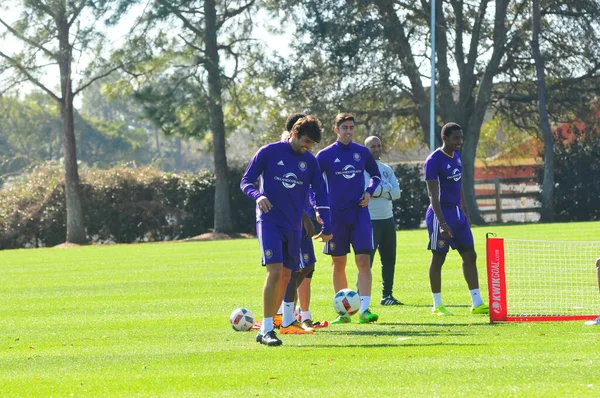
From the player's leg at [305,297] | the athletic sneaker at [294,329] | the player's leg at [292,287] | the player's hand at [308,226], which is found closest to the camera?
the player's leg at [292,287]

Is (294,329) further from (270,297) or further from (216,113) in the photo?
(216,113)

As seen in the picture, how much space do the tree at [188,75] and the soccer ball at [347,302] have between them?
3045 centimetres

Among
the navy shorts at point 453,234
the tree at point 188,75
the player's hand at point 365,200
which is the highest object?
the tree at point 188,75

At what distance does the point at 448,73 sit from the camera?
43.6 metres

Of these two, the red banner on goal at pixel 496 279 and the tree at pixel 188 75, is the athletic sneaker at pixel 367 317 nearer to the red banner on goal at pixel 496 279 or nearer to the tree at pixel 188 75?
the red banner on goal at pixel 496 279

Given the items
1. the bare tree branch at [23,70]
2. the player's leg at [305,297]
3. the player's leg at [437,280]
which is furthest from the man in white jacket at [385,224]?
the bare tree branch at [23,70]

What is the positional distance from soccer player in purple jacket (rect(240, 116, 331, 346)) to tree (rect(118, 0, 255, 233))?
31.2 metres

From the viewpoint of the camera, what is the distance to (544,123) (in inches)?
1702

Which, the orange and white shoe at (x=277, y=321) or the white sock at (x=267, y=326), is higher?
the white sock at (x=267, y=326)

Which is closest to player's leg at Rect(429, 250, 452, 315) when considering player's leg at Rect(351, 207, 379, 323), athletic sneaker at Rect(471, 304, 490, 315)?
athletic sneaker at Rect(471, 304, 490, 315)

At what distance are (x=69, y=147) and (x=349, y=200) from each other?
104 feet

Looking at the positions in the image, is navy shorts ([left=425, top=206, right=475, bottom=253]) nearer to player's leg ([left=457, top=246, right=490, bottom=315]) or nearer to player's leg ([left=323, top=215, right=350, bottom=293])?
player's leg ([left=457, top=246, right=490, bottom=315])

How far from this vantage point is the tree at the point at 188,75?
4166 centimetres

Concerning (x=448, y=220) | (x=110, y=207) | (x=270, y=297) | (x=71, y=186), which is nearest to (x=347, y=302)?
(x=270, y=297)
